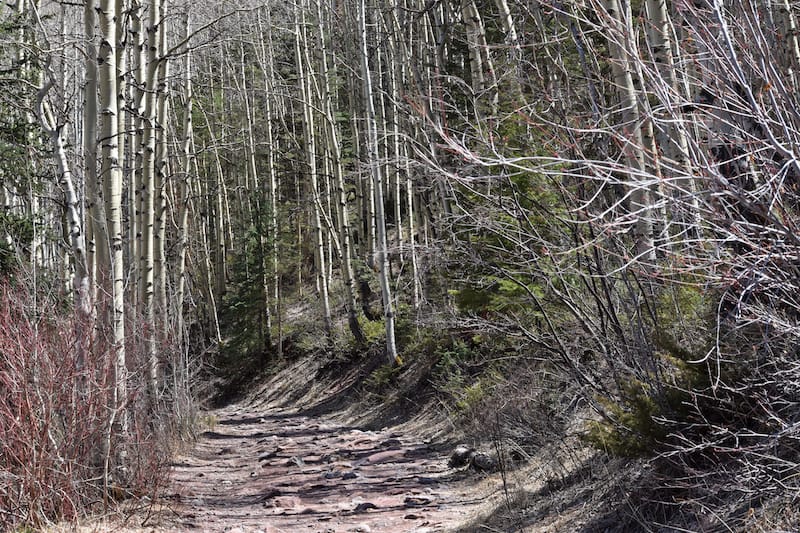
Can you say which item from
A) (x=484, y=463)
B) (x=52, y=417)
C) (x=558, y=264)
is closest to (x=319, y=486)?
(x=484, y=463)

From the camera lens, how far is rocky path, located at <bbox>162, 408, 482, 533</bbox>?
7371mm

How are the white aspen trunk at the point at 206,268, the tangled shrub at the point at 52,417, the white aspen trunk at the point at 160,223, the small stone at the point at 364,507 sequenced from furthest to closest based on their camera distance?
the white aspen trunk at the point at 206,268, the white aspen trunk at the point at 160,223, the small stone at the point at 364,507, the tangled shrub at the point at 52,417

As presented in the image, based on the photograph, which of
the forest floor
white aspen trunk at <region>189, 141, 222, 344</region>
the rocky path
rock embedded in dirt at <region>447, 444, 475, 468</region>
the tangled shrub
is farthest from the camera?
white aspen trunk at <region>189, 141, 222, 344</region>

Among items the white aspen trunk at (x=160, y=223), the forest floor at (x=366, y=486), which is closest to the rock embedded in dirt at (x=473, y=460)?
the forest floor at (x=366, y=486)

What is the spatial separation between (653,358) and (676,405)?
364 millimetres

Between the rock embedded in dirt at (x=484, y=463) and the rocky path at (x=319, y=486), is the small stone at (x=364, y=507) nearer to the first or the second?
the rocky path at (x=319, y=486)

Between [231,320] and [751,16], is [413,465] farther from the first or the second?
[231,320]

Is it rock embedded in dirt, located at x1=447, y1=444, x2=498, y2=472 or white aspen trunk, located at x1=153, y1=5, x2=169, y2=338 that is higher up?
white aspen trunk, located at x1=153, y1=5, x2=169, y2=338

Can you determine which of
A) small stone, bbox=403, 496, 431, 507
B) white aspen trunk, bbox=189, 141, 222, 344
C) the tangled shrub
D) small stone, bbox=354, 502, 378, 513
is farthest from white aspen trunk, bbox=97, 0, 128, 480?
white aspen trunk, bbox=189, 141, 222, 344

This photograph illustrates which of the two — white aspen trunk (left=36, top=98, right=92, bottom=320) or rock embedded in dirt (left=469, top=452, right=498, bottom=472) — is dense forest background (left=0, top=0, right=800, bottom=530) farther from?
rock embedded in dirt (left=469, top=452, right=498, bottom=472)

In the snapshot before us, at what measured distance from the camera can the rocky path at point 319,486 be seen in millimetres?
7371

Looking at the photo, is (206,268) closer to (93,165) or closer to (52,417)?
(93,165)

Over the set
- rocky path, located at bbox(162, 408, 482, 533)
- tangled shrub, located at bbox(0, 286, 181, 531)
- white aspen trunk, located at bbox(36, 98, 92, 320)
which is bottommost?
rocky path, located at bbox(162, 408, 482, 533)

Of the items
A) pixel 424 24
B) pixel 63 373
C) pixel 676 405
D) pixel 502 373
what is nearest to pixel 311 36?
pixel 424 24
